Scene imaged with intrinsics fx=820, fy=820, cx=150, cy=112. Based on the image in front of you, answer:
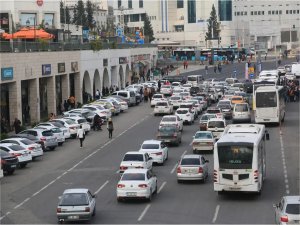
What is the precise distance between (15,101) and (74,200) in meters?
30.9

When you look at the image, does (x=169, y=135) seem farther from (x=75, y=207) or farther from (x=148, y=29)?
(x=148, y=29)

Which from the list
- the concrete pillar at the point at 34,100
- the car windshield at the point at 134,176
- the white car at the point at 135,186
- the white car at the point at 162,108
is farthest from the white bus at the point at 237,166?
the white car at the point at 162,108

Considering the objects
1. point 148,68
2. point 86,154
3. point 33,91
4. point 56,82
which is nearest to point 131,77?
point 148,68

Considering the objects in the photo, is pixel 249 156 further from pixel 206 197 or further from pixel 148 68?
pixel 148 68

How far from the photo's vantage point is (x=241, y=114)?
58688 millimetres

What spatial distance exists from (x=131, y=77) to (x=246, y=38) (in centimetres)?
9568

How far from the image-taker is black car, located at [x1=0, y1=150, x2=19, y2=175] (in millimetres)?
39031

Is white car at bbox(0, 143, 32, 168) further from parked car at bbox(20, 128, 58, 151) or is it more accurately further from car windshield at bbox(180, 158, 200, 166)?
car windshield at bbox(180, 158, 200, 166)

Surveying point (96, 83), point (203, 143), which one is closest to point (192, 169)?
point (203, 143)

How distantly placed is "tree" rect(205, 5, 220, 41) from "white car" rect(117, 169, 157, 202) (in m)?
148

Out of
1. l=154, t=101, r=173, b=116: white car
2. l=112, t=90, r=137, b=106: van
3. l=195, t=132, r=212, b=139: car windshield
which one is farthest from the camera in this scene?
l=112, t=90, r=137, b=106: van

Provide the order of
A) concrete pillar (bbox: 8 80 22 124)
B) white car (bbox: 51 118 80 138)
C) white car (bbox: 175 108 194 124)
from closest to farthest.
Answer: white car (bbox: 51 118 80 138) < concrete pillar (bbox: 8 80 22 124) < white car (bbox: 175 108 194 124)

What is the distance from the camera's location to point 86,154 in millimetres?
46250

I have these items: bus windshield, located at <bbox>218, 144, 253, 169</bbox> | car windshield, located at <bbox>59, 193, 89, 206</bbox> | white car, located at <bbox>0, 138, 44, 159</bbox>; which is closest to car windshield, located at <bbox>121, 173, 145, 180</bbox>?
bus windshield, located at <bbox>218, 144, 253, 169</bbox>
